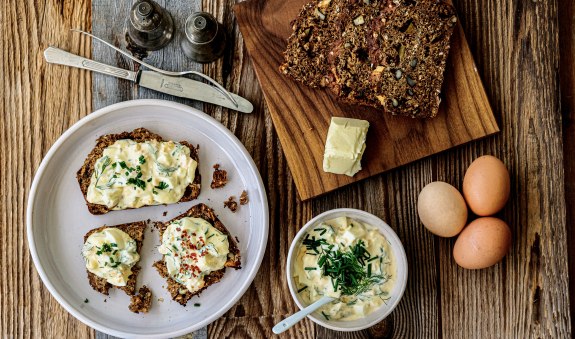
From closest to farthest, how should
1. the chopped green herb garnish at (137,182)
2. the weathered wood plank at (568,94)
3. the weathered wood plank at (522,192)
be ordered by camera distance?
the chopped green herb garnish at (137,182) → the weathered wood plank at (522,192) → the weathered wood plank at (568,94)

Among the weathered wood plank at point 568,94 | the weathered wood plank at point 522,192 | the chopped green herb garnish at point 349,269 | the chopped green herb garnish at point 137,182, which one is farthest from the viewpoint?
the weathered wood plank at point 568,94

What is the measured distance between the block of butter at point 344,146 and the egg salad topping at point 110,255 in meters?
0.78

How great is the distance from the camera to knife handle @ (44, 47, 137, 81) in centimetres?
215

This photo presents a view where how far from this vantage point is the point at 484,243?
2.00 metres

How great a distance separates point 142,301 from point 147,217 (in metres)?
0.31

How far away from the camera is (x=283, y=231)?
7.19 feet

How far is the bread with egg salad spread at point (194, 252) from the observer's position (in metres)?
2.04

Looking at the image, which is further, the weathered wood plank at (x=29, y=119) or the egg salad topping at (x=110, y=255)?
the weathered wood plank at (x=29, y=119)

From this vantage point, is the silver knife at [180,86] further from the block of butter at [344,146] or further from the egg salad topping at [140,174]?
the block of butter at [344,146]

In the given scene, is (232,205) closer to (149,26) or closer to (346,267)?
(346,267)

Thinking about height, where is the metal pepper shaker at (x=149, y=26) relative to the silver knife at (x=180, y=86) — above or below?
above

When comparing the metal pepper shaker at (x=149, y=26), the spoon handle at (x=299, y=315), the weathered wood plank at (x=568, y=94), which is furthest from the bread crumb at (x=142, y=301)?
the weathered wood plank at (x=568, y=94)

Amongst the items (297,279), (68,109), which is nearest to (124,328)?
(297,279)

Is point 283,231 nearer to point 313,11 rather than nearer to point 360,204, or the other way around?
point 360,204
